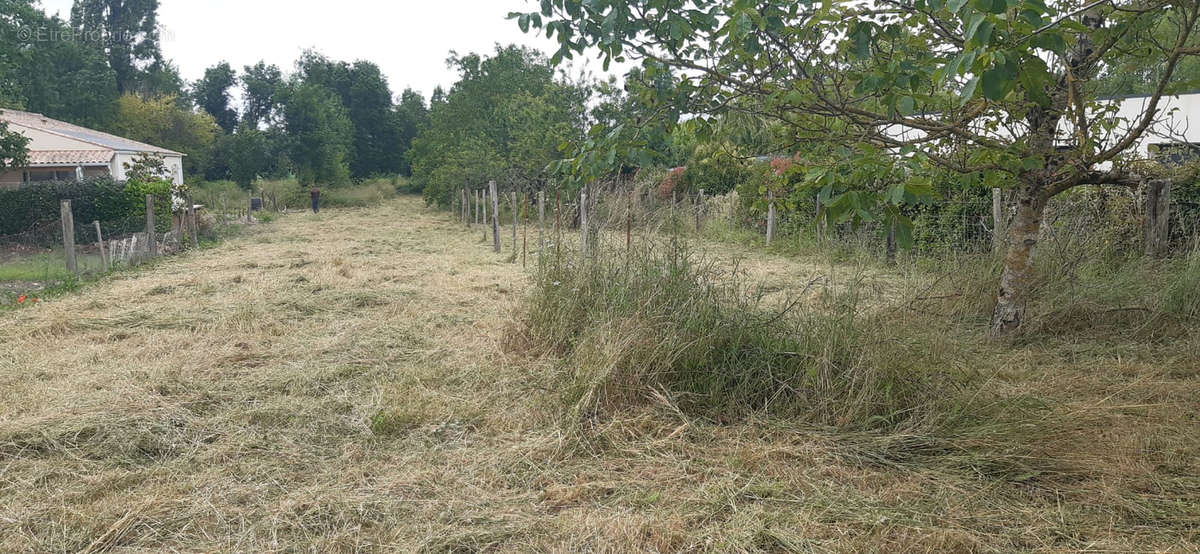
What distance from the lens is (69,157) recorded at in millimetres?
23688

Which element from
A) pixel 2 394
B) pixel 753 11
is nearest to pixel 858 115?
pixel 753 11

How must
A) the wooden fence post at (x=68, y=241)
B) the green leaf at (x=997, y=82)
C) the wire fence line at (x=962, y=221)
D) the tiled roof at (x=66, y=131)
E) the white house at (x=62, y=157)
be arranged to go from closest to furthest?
the green leaf at (x=997, y=82), the wire fence line at (x=962, y=221), the wooden fence post at (x=68, y=241), the white house at (x=62, y=157), the tiled roof at (x=66, y=131)

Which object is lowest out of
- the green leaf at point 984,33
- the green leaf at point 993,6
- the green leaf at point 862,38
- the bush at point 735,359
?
the bush at point 735,359

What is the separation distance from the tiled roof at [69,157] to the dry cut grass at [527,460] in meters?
22.3

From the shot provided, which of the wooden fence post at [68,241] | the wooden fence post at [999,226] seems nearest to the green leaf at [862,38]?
the wooden fence post at [999,226]

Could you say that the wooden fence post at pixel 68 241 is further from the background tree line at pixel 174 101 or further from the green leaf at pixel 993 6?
the background tree line at pixel 174 101

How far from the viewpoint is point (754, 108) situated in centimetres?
473

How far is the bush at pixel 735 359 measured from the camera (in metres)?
3.61

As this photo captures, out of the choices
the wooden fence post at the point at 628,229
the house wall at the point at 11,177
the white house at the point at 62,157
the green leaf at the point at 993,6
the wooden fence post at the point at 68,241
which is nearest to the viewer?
the green leaf at the point at 993,6

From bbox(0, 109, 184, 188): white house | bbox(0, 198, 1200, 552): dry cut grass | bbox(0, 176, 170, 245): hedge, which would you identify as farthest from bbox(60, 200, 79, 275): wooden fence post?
bbox(0, 109, 184, 188): white house

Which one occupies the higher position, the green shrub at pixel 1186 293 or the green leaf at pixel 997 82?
the green leaf at pixel 997 82

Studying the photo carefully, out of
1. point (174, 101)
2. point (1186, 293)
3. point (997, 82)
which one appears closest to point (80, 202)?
point (997, 82)

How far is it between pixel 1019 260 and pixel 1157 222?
113 inches

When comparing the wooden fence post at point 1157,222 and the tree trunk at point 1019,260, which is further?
the wooden fence post at point 1157,222
